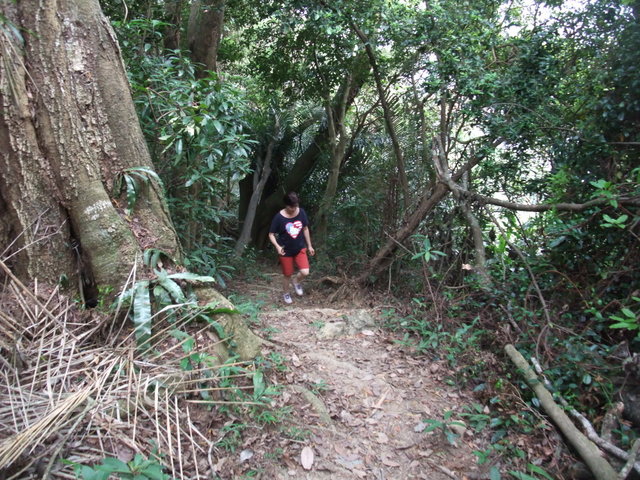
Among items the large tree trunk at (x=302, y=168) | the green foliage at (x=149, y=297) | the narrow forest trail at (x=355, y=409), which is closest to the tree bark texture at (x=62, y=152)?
the green foliage at (x=149, y=297)

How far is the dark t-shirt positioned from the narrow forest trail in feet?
5.25

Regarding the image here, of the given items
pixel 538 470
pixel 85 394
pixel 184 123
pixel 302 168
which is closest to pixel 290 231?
pixel 184 123

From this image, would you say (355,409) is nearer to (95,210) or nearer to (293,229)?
(95,210)

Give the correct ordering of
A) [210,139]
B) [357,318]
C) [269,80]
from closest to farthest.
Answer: [210,139], [357,318], [269,80]

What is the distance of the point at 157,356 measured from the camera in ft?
8.59

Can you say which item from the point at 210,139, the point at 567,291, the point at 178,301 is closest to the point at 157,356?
the point at 178,301

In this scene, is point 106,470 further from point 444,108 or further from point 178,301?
point 444,108

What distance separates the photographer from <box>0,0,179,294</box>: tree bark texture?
2797mm

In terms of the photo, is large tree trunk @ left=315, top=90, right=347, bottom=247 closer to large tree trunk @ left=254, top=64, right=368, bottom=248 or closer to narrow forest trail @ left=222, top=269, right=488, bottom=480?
large tree trunk @ left=254, top=64, right=368, bottom=248

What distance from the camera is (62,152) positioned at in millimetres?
2893

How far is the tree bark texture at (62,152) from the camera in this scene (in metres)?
2.80

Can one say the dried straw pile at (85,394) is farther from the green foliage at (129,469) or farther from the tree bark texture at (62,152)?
the tree bark texture at (62,152)

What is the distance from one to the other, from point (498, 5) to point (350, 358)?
5.29m

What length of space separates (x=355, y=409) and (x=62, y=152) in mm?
2854
